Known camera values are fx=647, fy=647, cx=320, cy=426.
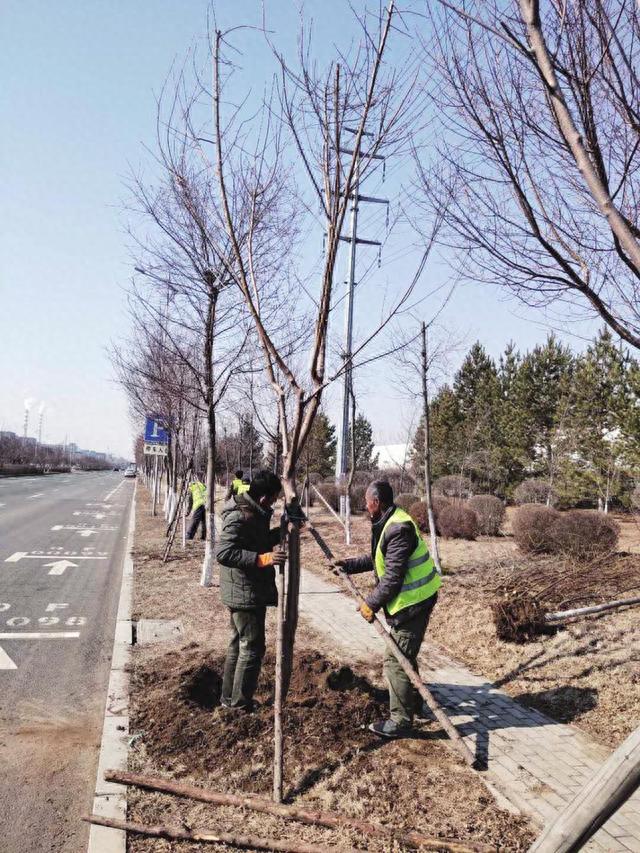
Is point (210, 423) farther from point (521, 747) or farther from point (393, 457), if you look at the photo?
point (393, 457)

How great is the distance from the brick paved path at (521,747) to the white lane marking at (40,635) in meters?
3.05

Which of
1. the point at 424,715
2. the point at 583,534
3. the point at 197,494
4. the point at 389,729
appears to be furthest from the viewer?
the point at 197,494

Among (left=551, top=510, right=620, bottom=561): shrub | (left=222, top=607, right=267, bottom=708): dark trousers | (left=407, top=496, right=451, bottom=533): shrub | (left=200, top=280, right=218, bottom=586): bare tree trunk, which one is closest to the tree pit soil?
(left=222, top=607, right=267, bottom=708): dark trousers

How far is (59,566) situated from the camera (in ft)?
39.3

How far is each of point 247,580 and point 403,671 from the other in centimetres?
128

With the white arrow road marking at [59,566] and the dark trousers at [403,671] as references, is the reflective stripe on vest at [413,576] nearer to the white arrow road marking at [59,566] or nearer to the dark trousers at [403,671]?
the dark trousers at [403,671]

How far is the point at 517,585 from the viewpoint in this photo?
26.9 ft

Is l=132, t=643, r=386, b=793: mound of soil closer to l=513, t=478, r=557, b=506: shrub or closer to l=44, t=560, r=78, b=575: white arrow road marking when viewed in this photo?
l=44, t=560, r=78, b=575: white arrow road marking

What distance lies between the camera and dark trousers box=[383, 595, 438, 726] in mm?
4465

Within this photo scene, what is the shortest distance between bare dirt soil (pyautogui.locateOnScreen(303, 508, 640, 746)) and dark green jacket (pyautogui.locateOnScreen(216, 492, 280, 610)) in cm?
251

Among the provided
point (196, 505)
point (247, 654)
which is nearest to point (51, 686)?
point (247, 654)

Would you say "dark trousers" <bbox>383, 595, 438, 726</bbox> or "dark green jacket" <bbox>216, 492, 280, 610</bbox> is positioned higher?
"dark green jacket" <bbox>216, 492, 280, 610</bbox>

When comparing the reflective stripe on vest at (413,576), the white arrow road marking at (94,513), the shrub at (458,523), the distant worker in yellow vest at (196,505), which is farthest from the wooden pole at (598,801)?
the white arrow road marking at (94,513)

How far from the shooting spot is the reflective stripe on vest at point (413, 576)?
4.55 m
